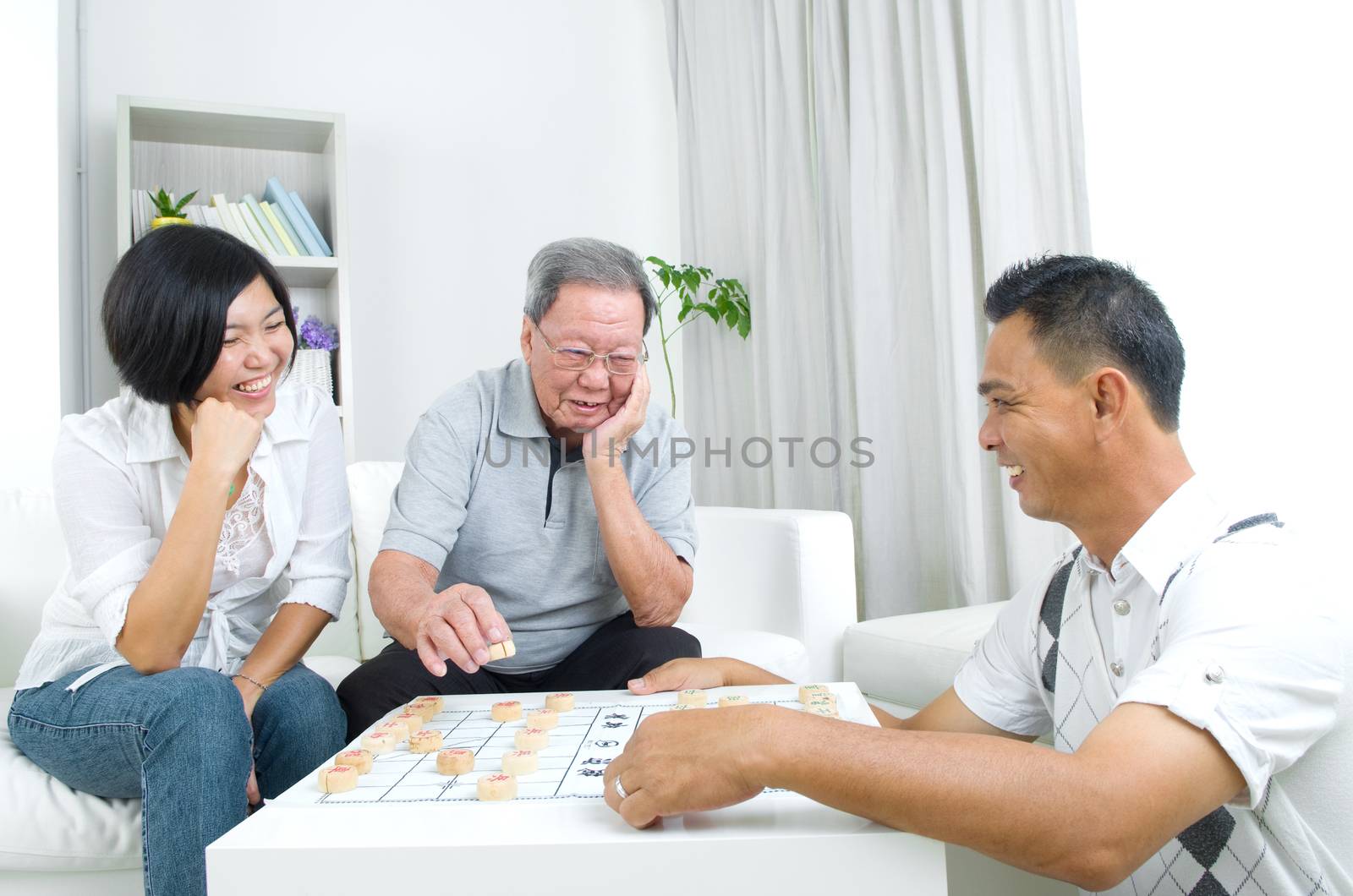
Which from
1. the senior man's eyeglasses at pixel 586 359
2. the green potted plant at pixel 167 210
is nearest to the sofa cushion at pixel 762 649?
the senior man's eyeglasses at pixel 586 359

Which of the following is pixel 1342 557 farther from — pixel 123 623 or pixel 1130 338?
pixel 123 623

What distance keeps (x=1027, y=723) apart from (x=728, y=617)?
1024mm

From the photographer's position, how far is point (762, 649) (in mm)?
1916

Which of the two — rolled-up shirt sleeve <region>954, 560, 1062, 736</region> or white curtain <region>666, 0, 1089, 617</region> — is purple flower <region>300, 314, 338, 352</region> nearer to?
white curtain <region>666, 0, 1089, 617</region>

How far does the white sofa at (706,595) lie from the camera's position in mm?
1365

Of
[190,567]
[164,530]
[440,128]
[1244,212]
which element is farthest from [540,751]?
[440,128]

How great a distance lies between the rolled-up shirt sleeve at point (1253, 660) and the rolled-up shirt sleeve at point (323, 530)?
1138mm

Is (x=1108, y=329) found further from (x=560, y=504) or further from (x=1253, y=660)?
(x=560, y=504)

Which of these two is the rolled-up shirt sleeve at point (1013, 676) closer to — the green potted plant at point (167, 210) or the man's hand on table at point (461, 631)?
the man's hand on table at point (461, 631)

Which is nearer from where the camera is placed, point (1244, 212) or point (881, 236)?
point (1244, 212)

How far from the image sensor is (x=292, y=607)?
4.92 ft

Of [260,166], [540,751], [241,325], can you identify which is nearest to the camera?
[540,751]

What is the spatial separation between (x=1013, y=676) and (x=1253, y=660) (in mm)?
430

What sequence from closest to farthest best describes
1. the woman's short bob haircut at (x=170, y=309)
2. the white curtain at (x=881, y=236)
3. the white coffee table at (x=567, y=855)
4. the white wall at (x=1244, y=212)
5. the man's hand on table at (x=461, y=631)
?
the white coffee table at (x=567, y=855) → the man's hand on table at (x=461, y=631) → the woman's short bob haircut at (x=170, y=309) → the white wall at (x=1244, y=212) → the white curtain at (x=881, y=236)
